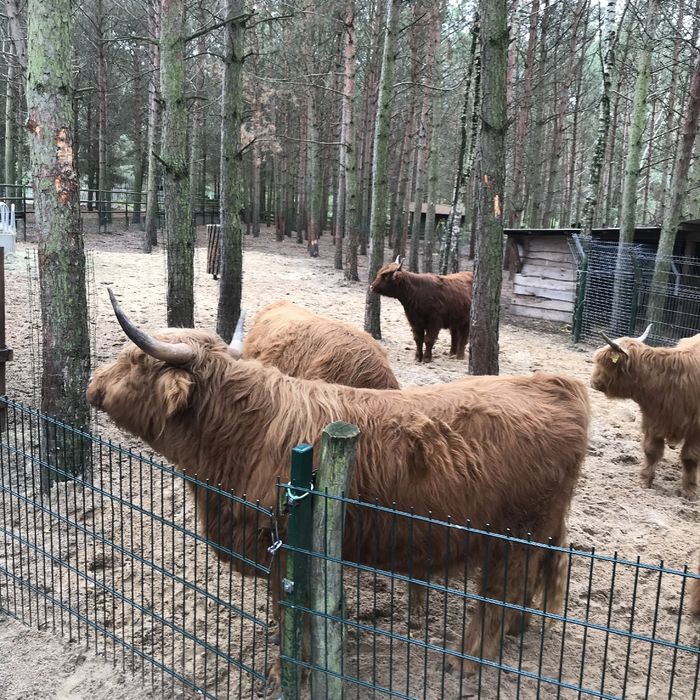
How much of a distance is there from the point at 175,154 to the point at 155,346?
4826 mm

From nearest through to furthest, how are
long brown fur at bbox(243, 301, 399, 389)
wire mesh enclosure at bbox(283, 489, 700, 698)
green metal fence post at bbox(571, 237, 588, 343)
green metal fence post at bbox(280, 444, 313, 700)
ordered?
1. green metal fence post at bbox(280, 444, 313, 700)
2. wire mesh enclosure at bbox(283, 489, 700, 698)
3. long brown fur at bbox(243, 301, 399, 389)
4. green metal fence post at bbox(571, 237, 588, 343)

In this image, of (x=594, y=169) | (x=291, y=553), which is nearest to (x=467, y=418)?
(x=291, y=553)

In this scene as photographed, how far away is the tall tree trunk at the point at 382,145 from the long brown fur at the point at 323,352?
156 inches

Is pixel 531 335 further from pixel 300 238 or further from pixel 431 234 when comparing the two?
pixel 300 238

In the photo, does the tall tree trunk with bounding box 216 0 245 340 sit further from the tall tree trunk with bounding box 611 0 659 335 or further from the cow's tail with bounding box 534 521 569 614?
the tall tree trunk with bounding box 611 0 659 335

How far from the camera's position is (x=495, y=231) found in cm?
607

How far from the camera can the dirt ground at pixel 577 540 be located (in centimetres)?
325

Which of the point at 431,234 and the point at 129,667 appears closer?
the point at 129,667

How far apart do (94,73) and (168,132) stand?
80.6 ft

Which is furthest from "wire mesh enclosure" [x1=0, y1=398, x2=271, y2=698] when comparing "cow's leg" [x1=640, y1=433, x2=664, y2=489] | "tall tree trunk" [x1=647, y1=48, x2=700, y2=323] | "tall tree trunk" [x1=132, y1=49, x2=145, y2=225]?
"tall tree trunk" [x1=132, y1=49, x2=145, y2=225]

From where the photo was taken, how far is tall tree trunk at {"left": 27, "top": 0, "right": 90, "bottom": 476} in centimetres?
→ 464

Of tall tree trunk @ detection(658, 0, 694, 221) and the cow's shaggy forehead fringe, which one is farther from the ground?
tall tree trunk @ detection(658, 0, 694, 221)

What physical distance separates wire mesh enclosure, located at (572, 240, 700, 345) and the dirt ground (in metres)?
0.78

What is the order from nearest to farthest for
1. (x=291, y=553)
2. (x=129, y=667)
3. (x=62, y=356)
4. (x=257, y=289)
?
(x=291, y=553), (x=129, y=667), (x=62, y=356), (x=257, y=289)
